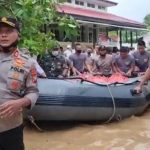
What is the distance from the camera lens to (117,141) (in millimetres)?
6289

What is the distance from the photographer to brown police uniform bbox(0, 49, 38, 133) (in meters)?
2.79

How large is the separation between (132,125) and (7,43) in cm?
500

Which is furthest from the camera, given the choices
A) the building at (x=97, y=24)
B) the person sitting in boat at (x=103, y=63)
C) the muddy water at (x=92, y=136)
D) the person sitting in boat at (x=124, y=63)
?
the building at (x=97, y=24)

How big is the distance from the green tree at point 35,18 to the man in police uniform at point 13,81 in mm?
1299

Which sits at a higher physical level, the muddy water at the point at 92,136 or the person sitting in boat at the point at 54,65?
the person sitting in boat at the point at 54,65

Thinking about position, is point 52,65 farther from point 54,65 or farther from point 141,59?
point 141,59

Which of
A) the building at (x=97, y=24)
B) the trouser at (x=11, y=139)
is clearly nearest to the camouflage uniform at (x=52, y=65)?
the trouser at (x=11, y=139)

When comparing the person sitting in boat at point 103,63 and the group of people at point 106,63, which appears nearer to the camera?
the group of people at point 106,63

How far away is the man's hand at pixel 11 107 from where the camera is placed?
2633 millimetres

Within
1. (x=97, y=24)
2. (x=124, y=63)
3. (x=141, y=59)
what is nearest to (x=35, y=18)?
(x=124, y=63)

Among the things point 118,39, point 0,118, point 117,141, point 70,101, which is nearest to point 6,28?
point 0,118

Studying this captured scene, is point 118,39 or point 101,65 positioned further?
point 118,39

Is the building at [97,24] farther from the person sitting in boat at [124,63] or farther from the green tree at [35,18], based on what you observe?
the green tree at [35,18]

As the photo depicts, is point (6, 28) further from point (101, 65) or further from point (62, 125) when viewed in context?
point (101, 65)
